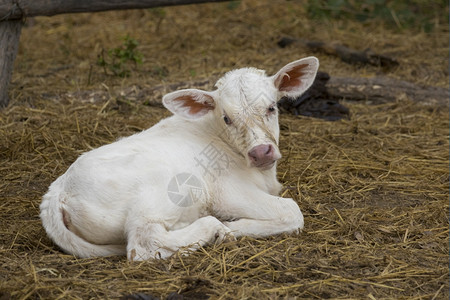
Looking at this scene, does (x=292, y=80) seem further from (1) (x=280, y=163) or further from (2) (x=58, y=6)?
(2) (x=58, y=6)

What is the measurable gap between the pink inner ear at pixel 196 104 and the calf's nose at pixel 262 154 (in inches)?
27.3

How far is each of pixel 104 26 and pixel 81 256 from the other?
7.70m

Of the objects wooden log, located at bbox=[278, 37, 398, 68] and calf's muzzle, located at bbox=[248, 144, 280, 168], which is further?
wooden log, located at bbox=[278, 37, 398, 68]

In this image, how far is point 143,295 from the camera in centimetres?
362

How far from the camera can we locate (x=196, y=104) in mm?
5160

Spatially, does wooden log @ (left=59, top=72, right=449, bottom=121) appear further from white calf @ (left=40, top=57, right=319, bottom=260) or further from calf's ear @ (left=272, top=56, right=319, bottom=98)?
white calf @ (left=40, top=57, right=319, bottom=260)

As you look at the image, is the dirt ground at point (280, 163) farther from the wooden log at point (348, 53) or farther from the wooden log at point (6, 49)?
the wooden log at point (6, 49)

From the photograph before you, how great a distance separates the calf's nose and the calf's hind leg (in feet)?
1.81

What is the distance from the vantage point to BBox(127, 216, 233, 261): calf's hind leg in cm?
Answer: 421

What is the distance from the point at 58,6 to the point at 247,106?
3293 millimetres

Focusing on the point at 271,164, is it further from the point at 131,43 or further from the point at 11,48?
the point at 131,43

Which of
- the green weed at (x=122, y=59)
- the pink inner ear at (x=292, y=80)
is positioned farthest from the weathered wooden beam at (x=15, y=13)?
the pink inner ear at (x=292, y=80)

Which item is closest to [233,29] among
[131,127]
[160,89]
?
[160,89]

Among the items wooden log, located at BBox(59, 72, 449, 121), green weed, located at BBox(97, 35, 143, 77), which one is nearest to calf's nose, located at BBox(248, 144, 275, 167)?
wooden log, located at BBox(59, 72, 449, 121)
